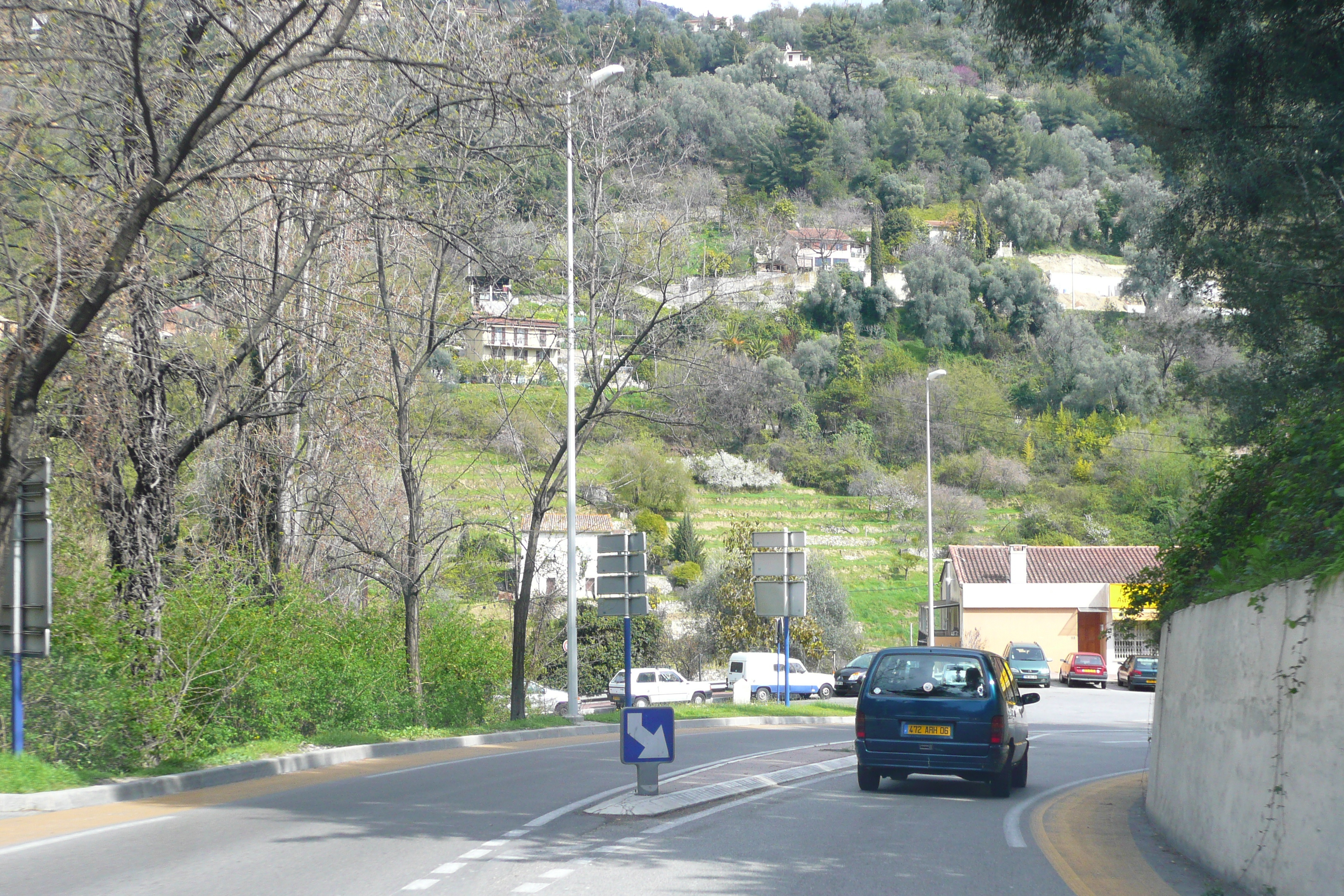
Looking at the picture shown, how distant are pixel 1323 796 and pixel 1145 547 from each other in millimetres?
62507

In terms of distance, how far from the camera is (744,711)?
2786 cm

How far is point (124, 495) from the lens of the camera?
1520cm

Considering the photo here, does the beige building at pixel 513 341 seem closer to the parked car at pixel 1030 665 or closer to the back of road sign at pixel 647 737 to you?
the back of road sign at pixel 647 737

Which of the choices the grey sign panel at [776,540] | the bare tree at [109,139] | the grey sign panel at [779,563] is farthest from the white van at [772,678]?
the bare tree at [109,139]

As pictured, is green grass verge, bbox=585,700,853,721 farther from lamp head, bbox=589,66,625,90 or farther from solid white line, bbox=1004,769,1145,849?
lamp head, bbox=589,66,625,90

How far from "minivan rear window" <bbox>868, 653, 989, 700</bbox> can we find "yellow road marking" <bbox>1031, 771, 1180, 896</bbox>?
1409mm

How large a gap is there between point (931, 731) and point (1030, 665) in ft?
118

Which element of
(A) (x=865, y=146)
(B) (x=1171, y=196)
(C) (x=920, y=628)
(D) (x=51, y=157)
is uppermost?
(A) (x=865, y=146)

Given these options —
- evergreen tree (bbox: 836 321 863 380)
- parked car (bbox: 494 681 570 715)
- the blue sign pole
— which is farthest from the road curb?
evergreen tree (bbox: 836 321 863 380)

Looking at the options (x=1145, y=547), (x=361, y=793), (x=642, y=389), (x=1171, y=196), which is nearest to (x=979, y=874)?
(x=361, y=793)

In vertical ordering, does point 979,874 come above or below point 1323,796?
below

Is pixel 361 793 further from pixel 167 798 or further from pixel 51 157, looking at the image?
pixel 51 157

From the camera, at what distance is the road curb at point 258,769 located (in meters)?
10.8

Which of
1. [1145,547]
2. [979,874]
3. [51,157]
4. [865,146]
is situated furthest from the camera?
[865,146]
